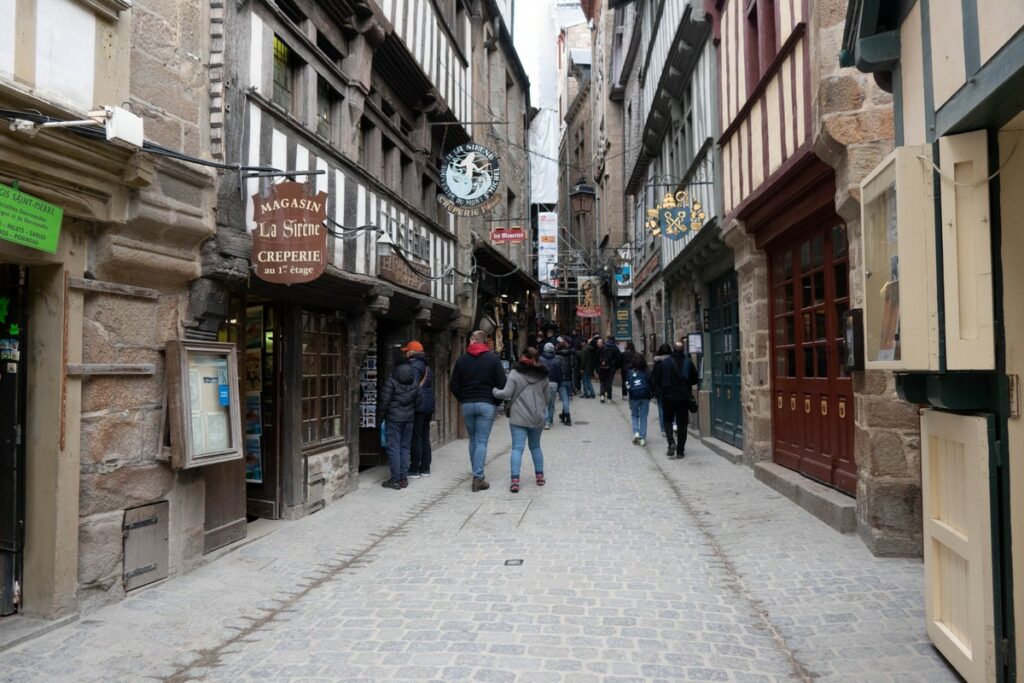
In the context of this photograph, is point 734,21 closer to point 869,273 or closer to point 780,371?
point 780,371

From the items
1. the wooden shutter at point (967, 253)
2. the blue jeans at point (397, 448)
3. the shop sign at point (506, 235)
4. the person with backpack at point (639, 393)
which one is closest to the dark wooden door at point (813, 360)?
the person with backpack at point (639, 393)

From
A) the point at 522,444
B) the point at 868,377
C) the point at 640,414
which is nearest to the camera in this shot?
the point at 868,377

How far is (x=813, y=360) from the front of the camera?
269 inches

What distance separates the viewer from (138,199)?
4.42m

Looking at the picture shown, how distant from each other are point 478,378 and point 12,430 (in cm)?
451

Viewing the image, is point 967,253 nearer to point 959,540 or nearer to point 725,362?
point 959,540

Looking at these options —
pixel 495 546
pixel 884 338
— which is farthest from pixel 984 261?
pixel 495 546

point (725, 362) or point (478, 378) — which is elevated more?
point (725, 362)

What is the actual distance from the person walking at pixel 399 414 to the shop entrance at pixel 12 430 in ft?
13.4

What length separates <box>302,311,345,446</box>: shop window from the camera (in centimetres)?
703

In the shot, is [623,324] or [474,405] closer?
[474,405]

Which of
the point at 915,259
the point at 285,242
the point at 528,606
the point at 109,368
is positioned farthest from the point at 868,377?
the point at 109,368

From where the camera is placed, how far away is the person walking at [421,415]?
27.3ft

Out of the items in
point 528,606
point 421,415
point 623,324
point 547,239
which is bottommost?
point 528,606
